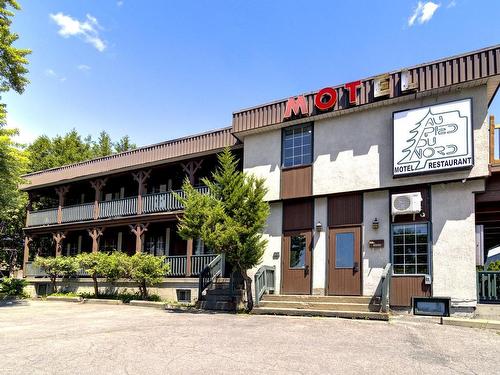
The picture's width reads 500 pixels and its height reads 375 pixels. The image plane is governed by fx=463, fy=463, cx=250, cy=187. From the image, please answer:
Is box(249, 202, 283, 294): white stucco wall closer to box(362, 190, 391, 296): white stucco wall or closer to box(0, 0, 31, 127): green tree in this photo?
box(362, 190, 391, 296): white stucco wall

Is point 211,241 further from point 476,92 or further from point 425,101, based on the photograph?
point 476,92

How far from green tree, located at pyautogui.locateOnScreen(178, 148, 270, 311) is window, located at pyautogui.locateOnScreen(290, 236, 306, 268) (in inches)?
76.7

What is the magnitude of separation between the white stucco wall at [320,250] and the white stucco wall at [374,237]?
130 cm

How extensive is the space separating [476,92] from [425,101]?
1.31 metres

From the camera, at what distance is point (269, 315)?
12.6 meters

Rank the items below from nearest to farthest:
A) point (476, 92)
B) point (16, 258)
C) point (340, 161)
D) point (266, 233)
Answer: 1. point (476, 92)
2. point (340, 161)
3. point (266, 233)
4. point (16, 258)

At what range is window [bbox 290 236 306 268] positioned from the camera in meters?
14.8

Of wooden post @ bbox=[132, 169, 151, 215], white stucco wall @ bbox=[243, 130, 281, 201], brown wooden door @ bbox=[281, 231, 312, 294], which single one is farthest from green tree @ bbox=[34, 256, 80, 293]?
brown wooden door @ bbox=[281, 231, 312, 294]

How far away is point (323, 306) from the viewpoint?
12.4 metres

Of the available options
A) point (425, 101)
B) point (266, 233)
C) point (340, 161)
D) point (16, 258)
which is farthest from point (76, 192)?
point (425, 101)

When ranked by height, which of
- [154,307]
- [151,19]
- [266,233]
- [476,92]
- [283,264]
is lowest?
[154,307]

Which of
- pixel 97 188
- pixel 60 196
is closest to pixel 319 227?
pixel 97 188

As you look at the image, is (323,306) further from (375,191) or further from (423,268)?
(375,191)

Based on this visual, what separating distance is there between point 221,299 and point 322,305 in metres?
3.67
